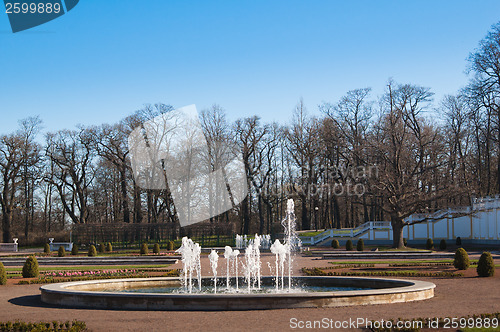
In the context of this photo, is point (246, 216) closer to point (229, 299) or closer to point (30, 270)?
point (30, 270)

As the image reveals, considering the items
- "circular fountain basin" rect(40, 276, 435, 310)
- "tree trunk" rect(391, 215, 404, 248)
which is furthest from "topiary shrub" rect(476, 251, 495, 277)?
"tree trunk" rect(391, 215, 404, 248)

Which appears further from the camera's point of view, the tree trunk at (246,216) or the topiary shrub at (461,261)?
the tree trunk at (246,216)

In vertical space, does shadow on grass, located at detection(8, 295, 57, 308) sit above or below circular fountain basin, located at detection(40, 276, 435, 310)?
below

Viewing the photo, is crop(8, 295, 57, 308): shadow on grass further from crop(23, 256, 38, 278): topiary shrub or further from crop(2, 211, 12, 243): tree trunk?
crop(2, 211, 12, 243): tree trunk

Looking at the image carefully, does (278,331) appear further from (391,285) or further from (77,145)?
(77,145)

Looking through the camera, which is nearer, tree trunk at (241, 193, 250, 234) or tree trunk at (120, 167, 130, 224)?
tree trunk at (120, 167, 130, 224)

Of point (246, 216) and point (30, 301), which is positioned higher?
point (246, 216)

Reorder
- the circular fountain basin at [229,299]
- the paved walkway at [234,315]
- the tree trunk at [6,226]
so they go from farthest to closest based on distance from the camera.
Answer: the tree trunk at [6,226]
the circular fountain basin at [229,299]
the paved walkway at [234,315]

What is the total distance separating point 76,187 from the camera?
56500 millimetres

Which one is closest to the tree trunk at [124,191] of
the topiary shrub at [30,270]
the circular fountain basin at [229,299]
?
the topiary shrub at [30,270]

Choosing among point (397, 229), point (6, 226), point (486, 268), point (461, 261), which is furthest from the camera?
point (6, 226)

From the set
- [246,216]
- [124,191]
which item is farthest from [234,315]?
[246,216]

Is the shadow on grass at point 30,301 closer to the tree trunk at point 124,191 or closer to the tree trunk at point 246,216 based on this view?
the tree trunk at point 124,191

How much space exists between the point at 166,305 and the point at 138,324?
184cm
